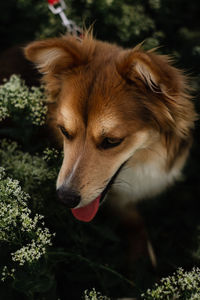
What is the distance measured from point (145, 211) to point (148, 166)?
1.07m

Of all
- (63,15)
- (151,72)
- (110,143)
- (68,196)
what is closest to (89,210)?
(68,196)

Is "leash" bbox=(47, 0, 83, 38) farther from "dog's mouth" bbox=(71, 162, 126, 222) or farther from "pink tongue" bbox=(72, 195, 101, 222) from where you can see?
"pink tongue" bbox=(72, 195, 101, 222)

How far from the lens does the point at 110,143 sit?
7.38 feet

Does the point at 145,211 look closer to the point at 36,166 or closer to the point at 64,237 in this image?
the point at 64,237

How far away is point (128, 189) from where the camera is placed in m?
2.96

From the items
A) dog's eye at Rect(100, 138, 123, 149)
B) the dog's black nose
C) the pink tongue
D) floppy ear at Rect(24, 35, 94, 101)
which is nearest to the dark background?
the pink tongue

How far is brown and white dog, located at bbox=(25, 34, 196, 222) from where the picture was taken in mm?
2197

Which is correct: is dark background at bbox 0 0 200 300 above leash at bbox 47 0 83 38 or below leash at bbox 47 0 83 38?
below

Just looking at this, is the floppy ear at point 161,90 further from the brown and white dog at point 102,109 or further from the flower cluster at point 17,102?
the flower cluster at point 17,102

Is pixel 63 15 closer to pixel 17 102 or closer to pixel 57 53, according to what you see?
pixel 57 53

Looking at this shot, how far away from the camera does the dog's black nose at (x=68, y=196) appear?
2193mm

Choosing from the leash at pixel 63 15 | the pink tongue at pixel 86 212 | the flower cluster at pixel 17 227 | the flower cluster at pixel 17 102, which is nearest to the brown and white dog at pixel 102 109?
the pink tongue at pixel 86 212

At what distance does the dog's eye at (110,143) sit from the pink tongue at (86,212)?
43 cm

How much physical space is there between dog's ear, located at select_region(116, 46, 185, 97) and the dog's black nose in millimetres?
854
